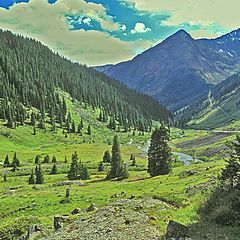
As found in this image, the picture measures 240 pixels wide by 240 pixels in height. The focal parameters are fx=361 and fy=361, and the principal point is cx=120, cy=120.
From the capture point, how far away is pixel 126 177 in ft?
333

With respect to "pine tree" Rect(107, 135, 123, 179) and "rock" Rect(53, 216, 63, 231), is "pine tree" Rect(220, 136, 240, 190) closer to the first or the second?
"rock" Rect(53, 216, 63, 231)

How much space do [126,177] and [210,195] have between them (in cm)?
6812

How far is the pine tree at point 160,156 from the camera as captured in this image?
97.9m

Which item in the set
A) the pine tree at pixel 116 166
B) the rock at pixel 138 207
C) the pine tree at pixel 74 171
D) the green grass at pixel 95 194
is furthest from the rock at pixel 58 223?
the pine tree at pixel 74 171

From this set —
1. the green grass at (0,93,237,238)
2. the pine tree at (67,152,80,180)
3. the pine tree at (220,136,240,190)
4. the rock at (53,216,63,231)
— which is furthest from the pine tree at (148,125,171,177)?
the pine tree at (220,136,240,190)

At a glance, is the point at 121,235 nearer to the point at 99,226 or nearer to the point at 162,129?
the point at 99,226

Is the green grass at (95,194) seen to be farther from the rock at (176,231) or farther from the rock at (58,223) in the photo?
the rock at (176,231)

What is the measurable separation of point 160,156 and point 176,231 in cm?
7285

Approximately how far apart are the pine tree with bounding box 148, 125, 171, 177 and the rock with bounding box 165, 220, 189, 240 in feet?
234

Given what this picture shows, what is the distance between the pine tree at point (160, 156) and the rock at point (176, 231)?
7135 cm

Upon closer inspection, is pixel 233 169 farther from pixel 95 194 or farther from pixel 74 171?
pixel 74 171

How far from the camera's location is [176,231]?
25.8m

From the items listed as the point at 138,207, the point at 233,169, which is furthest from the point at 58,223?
the point at 233,169

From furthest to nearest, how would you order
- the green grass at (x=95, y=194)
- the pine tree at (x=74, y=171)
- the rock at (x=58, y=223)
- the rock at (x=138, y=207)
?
the pine tree at (x=74, y=171)
the rock at (x=58, y=223)
the green grass at (x=95, y=194)
the rock at (x=138, y=207)
